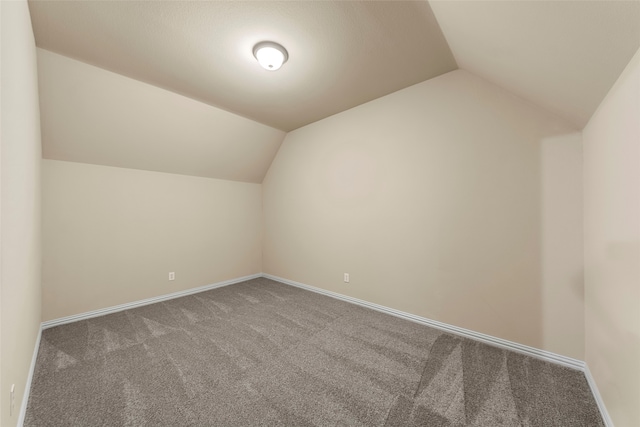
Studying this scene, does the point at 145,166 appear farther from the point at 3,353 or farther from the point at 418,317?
the point at 418,317

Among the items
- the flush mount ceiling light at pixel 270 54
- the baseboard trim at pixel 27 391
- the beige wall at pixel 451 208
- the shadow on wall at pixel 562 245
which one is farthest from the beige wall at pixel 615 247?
the baseboard trim at pixel 27 391

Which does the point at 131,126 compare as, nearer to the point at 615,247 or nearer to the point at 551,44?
the point at 551,44

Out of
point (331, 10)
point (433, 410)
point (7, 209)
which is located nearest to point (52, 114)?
point (7, 209)

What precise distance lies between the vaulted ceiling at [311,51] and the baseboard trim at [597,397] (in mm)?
1803

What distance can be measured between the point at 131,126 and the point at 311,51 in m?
2.23

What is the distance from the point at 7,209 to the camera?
3.62 ft

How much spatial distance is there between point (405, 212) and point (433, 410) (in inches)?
68.8

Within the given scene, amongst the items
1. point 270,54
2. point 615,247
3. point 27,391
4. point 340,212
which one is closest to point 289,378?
point 27,391

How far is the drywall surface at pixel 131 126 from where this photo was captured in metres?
2.22

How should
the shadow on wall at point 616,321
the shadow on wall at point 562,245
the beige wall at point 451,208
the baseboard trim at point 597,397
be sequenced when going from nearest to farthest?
the shadow on wall at point 616,321, the baseboard trim at point 597,397, the shadow on wall at point 562,245, the beige wall at point 451,208

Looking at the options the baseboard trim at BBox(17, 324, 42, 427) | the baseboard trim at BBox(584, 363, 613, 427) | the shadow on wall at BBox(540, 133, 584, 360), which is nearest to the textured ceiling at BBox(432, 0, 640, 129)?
the shadow on wall at BBox(540, 133, 584, 360)

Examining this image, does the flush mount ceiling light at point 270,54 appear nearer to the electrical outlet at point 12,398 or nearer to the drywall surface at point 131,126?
the drywall surface at point 131,126

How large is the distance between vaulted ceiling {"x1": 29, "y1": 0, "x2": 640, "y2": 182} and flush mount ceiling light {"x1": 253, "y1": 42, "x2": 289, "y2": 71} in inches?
2.3

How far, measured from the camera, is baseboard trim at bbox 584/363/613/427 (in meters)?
1.33
